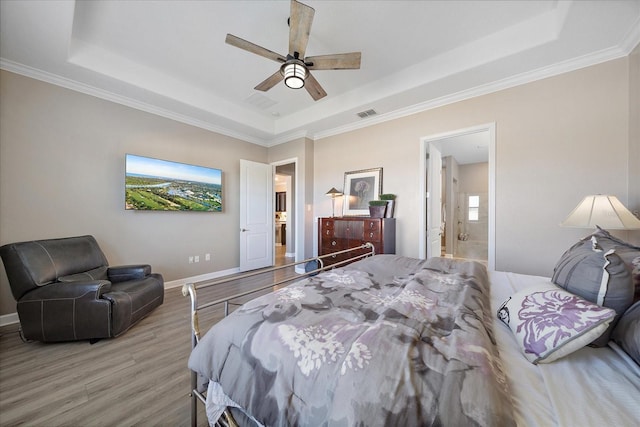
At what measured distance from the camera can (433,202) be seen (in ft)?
12.0

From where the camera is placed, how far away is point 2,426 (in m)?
1.31

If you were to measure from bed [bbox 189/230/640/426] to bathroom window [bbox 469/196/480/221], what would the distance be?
6.91m

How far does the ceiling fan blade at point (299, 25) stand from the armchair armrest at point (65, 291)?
282cm

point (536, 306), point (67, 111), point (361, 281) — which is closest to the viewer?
point (536, 306)

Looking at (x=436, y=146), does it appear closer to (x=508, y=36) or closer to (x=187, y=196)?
(x=508, y=36)

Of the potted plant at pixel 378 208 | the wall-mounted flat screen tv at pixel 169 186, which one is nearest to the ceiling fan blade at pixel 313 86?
the potted plant at pixel 378 208

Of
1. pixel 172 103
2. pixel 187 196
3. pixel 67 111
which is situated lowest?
pixel 187 196

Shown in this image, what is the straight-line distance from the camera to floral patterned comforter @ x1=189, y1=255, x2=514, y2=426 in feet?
2.02

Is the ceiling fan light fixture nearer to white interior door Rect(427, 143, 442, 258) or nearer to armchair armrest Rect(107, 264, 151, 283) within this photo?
white interior door Rect(427, 143, 442, 258)

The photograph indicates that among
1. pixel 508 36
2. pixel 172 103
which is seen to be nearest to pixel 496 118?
pixel 508 36

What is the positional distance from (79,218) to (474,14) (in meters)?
5.03

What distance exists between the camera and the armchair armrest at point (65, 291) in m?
2.09

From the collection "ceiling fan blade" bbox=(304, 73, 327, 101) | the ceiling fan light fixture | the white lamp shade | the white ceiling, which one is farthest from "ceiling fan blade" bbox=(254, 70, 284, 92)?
the white lamp shade

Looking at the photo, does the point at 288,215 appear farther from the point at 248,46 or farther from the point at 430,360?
the point at 430,360
